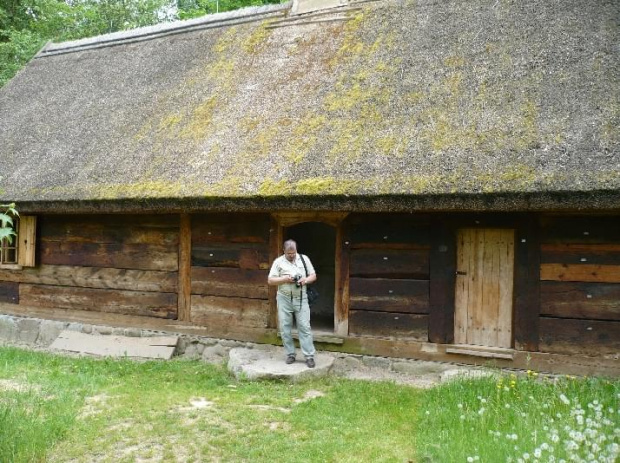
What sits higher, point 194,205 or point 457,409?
point 194,205

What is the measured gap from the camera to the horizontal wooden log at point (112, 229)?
850 centimetres

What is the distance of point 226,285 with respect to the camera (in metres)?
8.13

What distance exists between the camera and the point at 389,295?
7145mm

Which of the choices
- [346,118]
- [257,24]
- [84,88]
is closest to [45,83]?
[84,88]

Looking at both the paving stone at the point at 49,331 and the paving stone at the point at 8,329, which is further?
the paving stone at the point at 8,329

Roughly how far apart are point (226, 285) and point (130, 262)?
1.70m

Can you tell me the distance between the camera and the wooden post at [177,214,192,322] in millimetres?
8352

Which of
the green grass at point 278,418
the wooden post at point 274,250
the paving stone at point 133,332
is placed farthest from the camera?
the paving stone at point 133,332

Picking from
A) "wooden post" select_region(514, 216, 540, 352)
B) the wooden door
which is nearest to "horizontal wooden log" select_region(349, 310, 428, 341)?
the wooden door

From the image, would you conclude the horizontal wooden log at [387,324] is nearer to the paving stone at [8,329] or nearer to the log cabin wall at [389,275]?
the log cabin wall at [389,275]

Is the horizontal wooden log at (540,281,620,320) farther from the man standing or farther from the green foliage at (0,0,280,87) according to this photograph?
the green foliage at (0,0,280,87)

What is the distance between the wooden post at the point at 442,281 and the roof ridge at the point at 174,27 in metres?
5.37

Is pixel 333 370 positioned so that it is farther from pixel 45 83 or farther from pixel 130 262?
pixel 45 83

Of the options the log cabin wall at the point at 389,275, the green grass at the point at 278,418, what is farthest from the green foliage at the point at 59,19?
the log cabin wall at the point at 389,275
